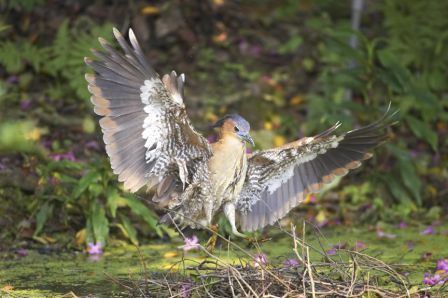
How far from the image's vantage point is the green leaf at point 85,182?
6.84 m

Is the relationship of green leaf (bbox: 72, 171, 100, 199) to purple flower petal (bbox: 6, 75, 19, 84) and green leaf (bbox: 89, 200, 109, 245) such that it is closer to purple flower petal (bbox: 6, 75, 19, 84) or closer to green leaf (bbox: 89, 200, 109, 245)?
green leaf (bbox: 89, 200, 109, 245)

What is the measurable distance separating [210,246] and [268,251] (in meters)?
1.00

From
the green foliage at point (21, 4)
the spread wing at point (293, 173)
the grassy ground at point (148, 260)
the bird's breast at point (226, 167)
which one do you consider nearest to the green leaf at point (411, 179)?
the grassy ground at point (148, 260)

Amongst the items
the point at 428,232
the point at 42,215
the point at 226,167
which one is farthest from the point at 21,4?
the point at 428,232

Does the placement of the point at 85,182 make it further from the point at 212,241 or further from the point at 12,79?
the point at 12,79

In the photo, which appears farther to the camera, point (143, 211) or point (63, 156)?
point (63, 156)

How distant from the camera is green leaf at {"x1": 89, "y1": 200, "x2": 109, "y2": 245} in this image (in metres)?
6.82

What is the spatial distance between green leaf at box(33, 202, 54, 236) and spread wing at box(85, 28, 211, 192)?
158 cm

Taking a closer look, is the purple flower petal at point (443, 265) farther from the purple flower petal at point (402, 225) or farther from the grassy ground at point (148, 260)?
the purple flower petal at point (402, 225)

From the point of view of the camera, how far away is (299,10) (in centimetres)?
1116

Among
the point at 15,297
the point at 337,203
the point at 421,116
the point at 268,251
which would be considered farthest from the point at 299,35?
the point at 15,297

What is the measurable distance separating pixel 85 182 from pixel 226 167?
1.48 meters

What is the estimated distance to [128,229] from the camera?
7.06 meters

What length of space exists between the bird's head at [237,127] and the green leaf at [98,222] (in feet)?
4.56
